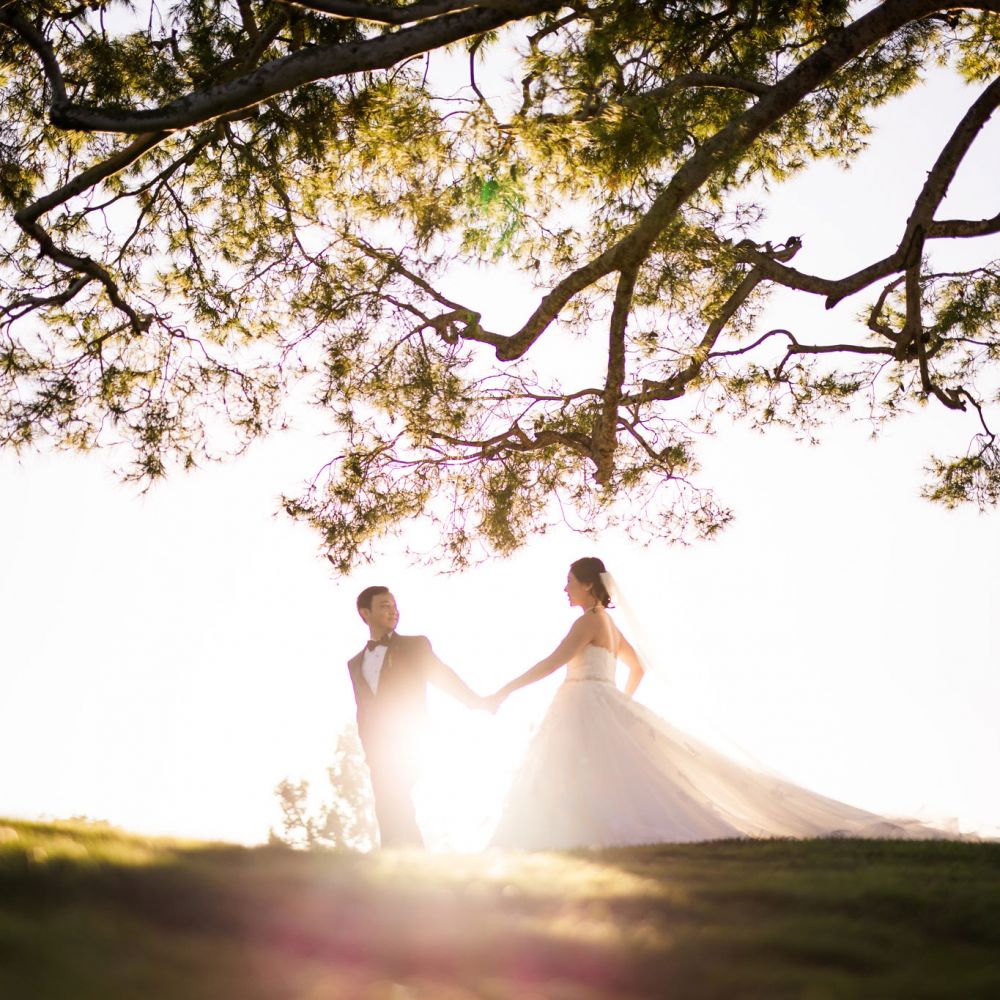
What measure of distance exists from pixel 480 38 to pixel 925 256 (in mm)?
4504

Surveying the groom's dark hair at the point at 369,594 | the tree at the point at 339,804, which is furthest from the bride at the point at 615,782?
the tree at the point at 339,804

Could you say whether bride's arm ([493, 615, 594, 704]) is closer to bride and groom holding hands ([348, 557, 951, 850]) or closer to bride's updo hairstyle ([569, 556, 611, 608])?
bride and groom holding hands ([348, 557, 951, 850])

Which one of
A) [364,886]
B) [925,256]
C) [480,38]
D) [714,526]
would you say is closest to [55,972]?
[364,886]

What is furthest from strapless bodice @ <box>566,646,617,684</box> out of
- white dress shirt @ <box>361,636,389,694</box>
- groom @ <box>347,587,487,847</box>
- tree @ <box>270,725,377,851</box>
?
Answer: tree @ <box>270,725,377,851</box>

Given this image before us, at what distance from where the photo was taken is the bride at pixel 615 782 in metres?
5.71

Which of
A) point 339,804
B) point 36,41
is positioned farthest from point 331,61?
point 339,804

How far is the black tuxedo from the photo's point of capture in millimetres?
5941

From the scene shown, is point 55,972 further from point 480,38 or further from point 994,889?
point 480,38

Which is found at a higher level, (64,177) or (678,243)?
(64,177)

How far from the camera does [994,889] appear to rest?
9.08ft

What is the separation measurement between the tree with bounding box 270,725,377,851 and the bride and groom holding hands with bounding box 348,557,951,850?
10133mm

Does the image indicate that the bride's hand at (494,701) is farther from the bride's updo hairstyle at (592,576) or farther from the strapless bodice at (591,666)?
the bride's updo hairstyle at (592,576)

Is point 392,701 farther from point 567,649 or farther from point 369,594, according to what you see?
point 567,649

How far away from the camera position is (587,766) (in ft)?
19.9
